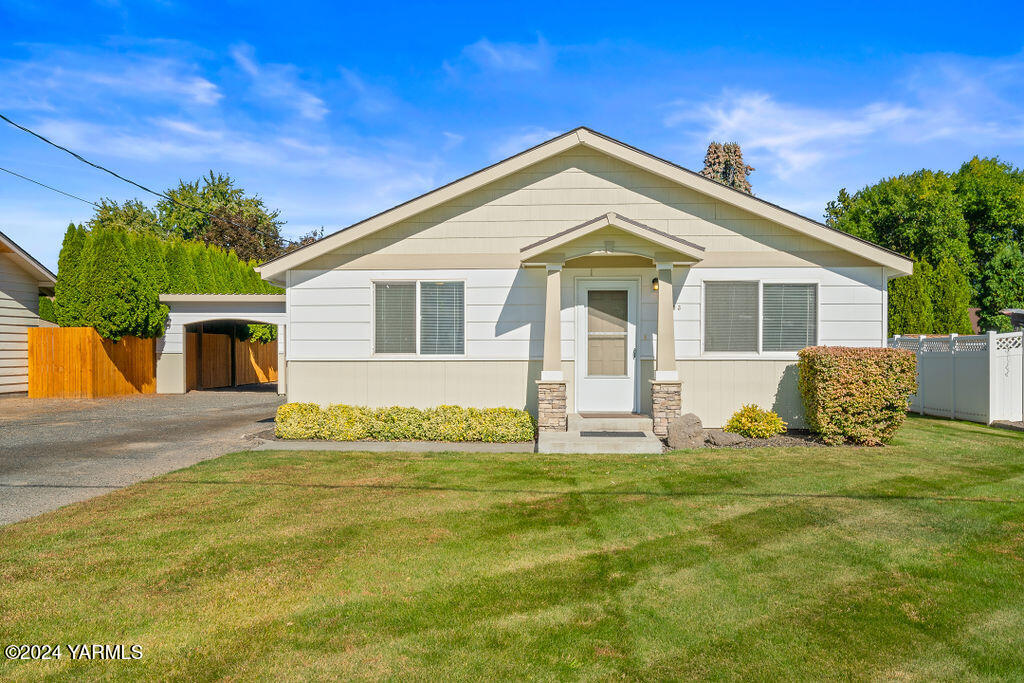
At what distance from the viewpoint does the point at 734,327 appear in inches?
441

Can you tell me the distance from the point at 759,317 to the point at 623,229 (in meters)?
3.04

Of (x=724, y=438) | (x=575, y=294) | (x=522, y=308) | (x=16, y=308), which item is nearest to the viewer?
(x=724, y=438)

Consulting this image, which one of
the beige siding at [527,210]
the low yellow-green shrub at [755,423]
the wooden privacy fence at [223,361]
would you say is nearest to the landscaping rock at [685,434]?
the low yellow-green shrub at [755,423]

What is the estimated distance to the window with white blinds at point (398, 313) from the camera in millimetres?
11500

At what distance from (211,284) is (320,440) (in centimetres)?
1718

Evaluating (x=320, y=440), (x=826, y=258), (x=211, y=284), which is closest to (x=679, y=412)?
(x=826, y=258)

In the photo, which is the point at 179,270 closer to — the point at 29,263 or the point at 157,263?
the point at 157,263

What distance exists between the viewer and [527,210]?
1149 centimetres

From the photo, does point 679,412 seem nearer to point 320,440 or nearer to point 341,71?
point 320,440

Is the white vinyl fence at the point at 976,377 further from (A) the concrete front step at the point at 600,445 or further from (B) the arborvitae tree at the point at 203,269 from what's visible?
(B) the arborvitae tree at the point at 203,269

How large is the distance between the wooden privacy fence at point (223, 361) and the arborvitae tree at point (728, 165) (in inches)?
1363

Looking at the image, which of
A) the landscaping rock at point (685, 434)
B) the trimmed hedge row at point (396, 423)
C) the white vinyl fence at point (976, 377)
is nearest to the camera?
the landscaping rock at point (685, 434)

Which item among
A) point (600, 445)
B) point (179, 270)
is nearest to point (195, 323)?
point (179, 270)

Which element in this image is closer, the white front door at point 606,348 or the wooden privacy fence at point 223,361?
the white front door at point 606,348
